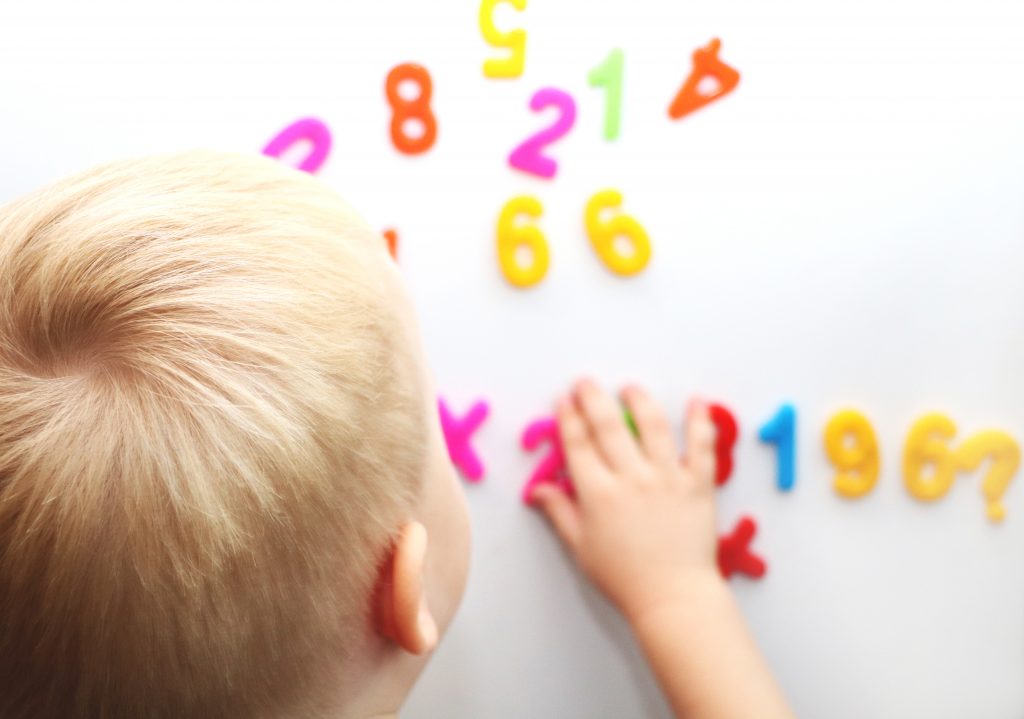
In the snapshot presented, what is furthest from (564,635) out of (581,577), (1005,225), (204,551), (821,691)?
(1005,225)

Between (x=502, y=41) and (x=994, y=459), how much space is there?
51cm

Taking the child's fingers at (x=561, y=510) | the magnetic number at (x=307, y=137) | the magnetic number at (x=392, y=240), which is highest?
the magnetic number at (x=307, y=137)

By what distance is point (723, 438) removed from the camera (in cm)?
61

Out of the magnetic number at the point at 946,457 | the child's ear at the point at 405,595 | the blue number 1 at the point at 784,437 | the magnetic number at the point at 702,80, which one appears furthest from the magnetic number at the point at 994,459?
the child's ear at the point at 405,595

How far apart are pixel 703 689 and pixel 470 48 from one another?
0.50m

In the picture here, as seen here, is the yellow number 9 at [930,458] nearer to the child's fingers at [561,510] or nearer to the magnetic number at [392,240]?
the child's fingers at [561,510]

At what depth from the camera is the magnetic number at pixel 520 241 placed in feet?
1.96

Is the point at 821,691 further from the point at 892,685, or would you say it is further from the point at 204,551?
the point at 204,551

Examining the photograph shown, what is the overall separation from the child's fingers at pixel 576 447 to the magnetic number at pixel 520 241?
0.33 ft

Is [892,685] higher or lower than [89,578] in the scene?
lower

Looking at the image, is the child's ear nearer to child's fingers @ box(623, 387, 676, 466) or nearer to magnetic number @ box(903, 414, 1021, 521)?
child's fingers @ box(623, 387, 676, 466)

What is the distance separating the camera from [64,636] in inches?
13.4

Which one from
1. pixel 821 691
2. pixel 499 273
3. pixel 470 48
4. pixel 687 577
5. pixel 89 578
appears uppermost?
pixel 470 48

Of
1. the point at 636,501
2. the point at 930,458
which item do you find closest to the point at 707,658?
the point at 636,501
